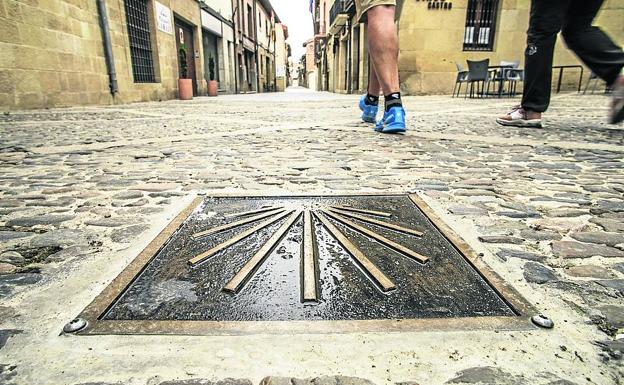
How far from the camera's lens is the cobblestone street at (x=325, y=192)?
0.61 meters

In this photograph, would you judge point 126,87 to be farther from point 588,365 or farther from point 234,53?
point 234,53

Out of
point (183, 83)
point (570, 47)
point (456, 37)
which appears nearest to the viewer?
point (570, 47)

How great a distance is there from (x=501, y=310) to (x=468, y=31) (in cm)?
1402

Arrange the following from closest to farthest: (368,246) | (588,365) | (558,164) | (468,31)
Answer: (588,365), (368,246), (558,164), (468,31)

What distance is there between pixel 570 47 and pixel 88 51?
25.6 ft

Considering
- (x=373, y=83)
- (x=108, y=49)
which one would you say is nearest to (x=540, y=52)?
(x=373, y=83)

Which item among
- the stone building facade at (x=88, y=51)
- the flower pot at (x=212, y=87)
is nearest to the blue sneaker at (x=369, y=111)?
the stone building facade at (x=88, y=51)

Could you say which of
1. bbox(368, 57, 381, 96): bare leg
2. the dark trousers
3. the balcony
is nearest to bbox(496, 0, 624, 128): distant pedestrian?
the dark trousers

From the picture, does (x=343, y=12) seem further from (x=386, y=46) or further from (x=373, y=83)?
(x=386, y=46)

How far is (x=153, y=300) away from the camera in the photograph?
782mm

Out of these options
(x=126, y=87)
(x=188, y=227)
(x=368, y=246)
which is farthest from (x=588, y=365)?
(x=126, y=87)

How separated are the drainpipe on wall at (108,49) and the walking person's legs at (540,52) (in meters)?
7.74

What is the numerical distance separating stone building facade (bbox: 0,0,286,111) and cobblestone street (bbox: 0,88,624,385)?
3545mm

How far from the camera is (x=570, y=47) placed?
302 centimetres
